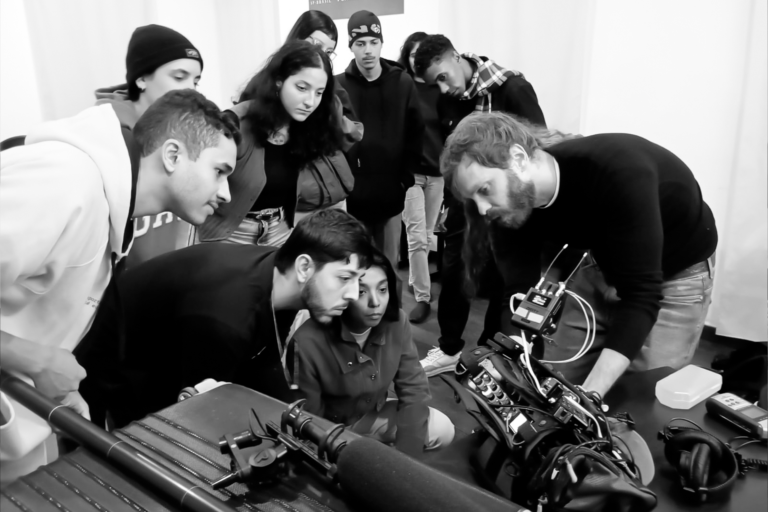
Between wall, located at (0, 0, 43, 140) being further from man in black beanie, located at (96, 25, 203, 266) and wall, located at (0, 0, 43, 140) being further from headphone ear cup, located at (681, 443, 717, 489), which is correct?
headphone ear cup, located at (681, 443, 717, 489)

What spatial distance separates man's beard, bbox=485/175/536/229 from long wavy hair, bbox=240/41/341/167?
29.6 inches

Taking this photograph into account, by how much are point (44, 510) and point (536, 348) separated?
4.11 ft

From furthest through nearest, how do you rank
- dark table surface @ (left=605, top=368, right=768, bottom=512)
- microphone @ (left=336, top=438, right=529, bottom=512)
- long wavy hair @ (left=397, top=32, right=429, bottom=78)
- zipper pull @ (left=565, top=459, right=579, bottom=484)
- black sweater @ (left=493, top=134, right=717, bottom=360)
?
1. long wavy hair @ (left=397, top=32, right=429, bottom=78)
2. black sweater @ (left=493, top=134, right=717, bottom=360)
3. dark table surface @ (left=605, top=368, right=768, bottom=512)
4. zipper pull @ (left=565, top=459, right=579, bottom=484)
5. microphone @ (left=336, top=438, right=529, bottom=512)

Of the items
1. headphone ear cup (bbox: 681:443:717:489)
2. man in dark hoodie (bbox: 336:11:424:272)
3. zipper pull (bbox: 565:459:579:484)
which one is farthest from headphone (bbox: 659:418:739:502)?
man in dark hoodie (bbox: 336:11:424:272)

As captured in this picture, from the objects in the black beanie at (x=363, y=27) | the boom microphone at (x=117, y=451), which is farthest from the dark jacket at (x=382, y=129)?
the boom microphone at (x=117, y=451)

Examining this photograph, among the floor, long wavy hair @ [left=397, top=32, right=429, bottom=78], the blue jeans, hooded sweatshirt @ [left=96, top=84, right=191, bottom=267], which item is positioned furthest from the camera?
long wavy hair @ [left=397, top=32, right=429, bottom=78]

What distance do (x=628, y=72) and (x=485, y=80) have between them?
803 mm

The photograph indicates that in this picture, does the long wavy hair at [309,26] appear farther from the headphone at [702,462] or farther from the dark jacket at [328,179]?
the headphone at [702,462]

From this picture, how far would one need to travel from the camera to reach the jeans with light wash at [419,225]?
9.99ft

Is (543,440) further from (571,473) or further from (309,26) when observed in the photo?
(309,26)

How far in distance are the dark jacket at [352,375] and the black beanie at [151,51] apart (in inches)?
37.1

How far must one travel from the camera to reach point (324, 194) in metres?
2.04

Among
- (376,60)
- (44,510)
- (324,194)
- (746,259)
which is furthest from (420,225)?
(44,510)

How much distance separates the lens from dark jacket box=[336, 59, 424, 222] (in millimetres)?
2578
